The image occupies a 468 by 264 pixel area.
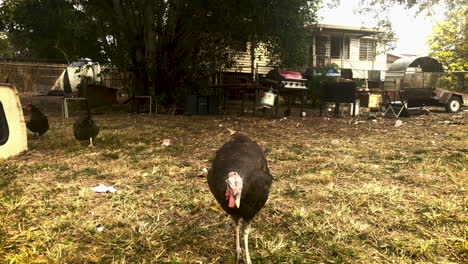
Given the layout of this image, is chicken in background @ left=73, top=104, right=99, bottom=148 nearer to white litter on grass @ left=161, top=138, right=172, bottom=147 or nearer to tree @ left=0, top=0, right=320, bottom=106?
white litter on grass @ left=161, top=138, right=172, bottom=147

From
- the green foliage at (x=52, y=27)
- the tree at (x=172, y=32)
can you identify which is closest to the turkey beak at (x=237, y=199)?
the tree at (x=172, y=32)

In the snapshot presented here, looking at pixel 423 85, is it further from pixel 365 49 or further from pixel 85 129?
pixel 85 129

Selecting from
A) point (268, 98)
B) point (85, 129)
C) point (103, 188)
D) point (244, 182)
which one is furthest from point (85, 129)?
point (268, 98)

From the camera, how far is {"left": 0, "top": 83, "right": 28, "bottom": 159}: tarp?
4.71 m

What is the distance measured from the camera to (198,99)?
11414mm

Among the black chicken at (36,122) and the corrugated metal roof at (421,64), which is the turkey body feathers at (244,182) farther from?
the corrugated metal roof at (421,64)

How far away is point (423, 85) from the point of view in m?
15.0

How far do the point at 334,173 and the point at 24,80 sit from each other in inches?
542

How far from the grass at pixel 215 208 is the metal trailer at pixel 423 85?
889cm

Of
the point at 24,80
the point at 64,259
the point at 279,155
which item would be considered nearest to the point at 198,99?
the point at 279,155

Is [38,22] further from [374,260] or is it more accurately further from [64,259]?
[374,260]

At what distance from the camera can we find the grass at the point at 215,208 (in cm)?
228

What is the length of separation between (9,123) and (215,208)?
12.8 ft

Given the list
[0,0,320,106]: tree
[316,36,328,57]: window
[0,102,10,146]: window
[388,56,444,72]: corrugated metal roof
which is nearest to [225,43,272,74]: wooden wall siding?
[0,0,320,106]: tree
